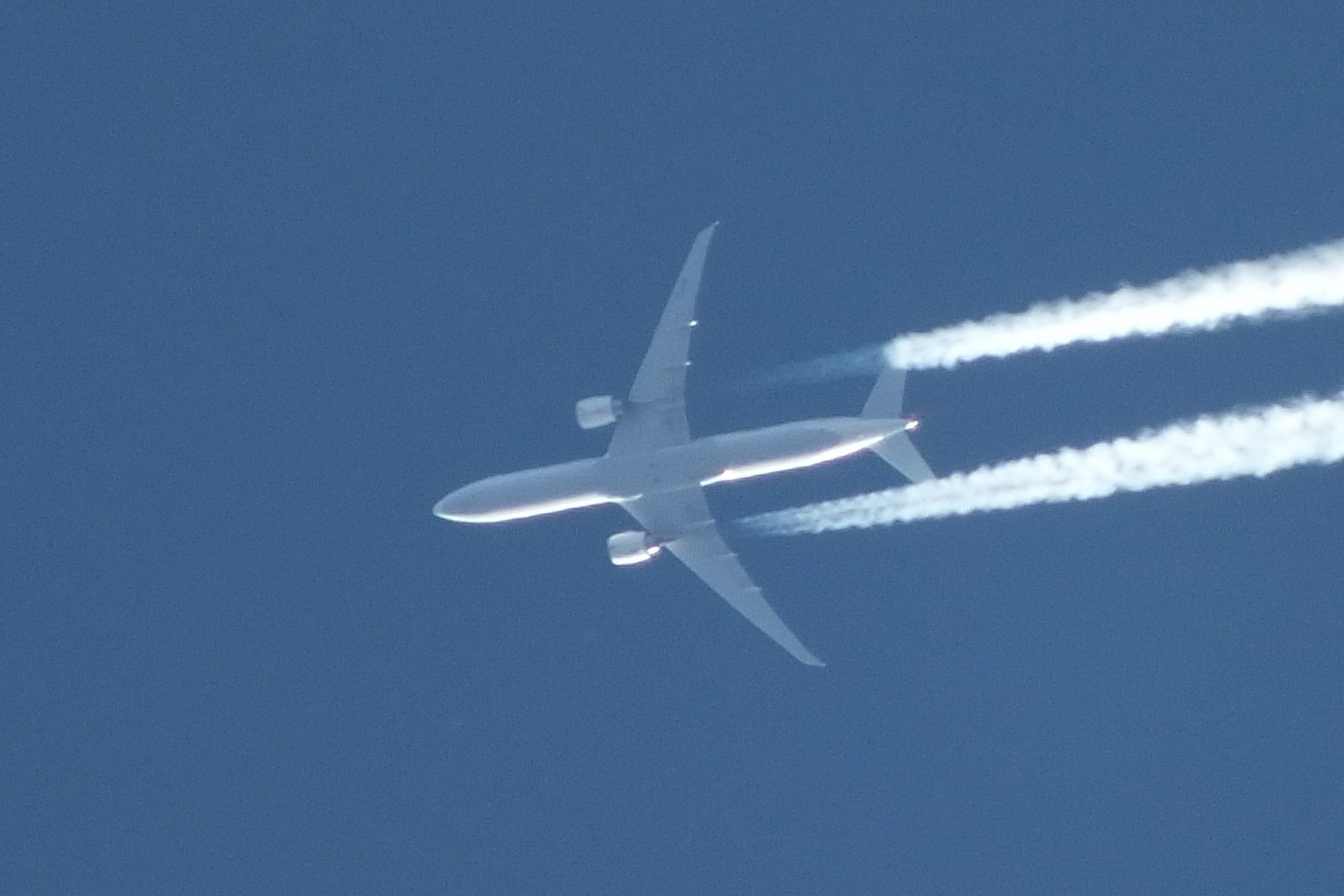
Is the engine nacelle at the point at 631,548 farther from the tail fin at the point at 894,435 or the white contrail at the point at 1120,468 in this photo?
the tail fin at the point at 894,435

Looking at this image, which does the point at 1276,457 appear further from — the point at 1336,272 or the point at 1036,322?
the point at 1036,322

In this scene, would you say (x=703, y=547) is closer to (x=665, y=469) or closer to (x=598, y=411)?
(x=665, y=469)

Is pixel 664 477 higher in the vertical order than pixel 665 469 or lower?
lower

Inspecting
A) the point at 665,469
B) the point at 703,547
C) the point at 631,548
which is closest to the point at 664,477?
the point at 665,469

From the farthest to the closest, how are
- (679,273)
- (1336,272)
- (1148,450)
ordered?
(679,273)
(1148,450)
(1336,272)

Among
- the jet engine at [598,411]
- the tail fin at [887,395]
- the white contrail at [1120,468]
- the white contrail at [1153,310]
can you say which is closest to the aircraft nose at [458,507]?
the jet engine at [598,411]

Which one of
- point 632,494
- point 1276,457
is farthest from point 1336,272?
point 632,494

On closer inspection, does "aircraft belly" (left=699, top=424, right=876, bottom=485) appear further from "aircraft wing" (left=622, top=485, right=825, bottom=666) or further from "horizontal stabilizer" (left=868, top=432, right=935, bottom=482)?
"aircraft wing" (left=622, top=485, right=825, bottom=666)
